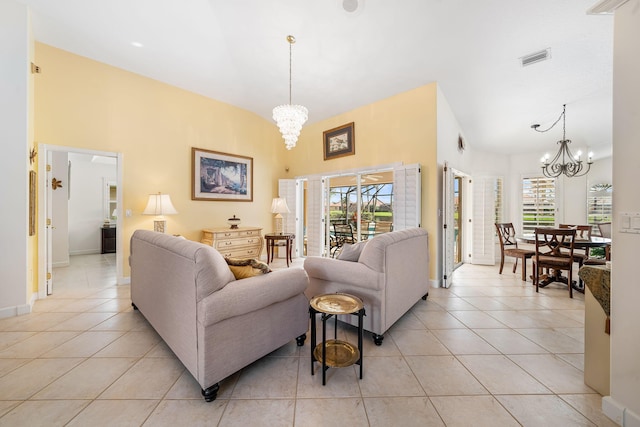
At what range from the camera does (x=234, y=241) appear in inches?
185

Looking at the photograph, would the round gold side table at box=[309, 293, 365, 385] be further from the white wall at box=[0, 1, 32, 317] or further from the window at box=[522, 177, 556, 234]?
the window at box=[522, 177, 556, 234]

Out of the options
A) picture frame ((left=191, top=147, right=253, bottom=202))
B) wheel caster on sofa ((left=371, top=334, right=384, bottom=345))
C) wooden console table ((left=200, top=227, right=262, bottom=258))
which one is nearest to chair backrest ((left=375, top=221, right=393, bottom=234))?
wooden console table ((left=200, top=227, right=262, bottom=258))

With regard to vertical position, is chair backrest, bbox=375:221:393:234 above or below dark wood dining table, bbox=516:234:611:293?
above

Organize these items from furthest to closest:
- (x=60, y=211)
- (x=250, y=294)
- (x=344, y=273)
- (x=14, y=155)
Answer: (x=60, y=211), (x=14, y=155), (x=344, y=273), (x=250, y=294)

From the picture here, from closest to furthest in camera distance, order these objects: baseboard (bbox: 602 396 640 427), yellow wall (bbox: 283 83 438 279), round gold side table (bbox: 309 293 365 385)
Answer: baseboard (bbox: 602 396 640 427) < round gold side table (bbox: 309 293 365 385) < yellow wall (bbox: 283 83 438 279)

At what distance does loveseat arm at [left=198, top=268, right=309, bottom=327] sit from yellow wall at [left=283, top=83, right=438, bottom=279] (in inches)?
105

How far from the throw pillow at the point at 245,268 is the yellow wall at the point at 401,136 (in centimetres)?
289

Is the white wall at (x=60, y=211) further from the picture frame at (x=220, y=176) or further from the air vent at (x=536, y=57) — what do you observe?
the air vent at (x=536, y=57)

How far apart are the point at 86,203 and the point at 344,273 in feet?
25.1

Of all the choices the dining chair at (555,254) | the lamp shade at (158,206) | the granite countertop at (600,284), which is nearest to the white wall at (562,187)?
the dining chair at (555,254)

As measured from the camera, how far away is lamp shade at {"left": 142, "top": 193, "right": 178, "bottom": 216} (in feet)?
12.5

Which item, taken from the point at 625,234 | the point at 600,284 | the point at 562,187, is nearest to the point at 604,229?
the point at 562,187

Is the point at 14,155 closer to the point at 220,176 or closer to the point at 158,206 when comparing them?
the point at 158,206

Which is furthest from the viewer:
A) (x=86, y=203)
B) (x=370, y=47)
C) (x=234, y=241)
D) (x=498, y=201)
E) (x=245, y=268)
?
(x=86, y=203)
